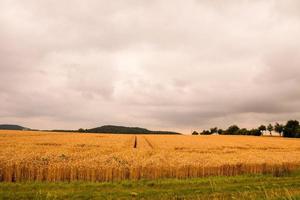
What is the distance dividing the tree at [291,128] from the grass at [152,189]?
4782 inches

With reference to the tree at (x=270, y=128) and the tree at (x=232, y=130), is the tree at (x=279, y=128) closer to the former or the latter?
the tree at (x=270, y=128)

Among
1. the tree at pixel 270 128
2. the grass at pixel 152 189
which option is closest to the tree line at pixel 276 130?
the tree at pixel 270 128

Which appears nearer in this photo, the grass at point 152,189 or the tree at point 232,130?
the grass at point 152,189

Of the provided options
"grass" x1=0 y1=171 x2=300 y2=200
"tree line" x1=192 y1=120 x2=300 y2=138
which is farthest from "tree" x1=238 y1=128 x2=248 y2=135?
"grass" x1=0 y1=171 x2=300 y2=200

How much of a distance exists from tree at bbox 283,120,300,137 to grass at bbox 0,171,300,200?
4782 inches

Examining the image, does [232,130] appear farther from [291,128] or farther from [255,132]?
[291,128]

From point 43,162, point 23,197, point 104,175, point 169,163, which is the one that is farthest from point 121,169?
point 23,197

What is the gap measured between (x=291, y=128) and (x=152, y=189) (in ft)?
431

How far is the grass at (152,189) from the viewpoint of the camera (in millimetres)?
13188

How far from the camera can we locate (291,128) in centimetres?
13000

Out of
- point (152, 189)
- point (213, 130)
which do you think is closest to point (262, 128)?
point (213, 130)

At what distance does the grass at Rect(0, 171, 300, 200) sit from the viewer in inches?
519

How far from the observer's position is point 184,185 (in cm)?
1636

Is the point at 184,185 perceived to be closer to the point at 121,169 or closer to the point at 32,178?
the point at 121,169
